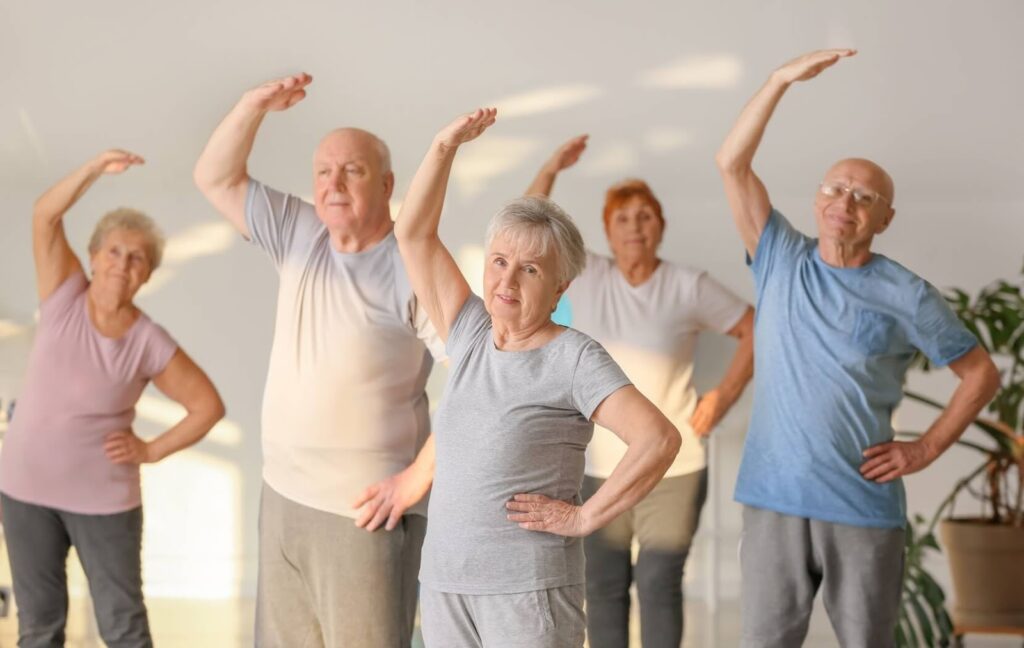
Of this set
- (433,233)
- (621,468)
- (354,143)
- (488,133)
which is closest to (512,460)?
(621,468)

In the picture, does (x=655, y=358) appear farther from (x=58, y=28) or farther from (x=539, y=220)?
(x=58, y=28)

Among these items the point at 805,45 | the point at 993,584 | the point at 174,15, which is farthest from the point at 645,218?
the point at 174,15

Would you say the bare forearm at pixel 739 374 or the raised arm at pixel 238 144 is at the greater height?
the raised arm at pixel 238 144

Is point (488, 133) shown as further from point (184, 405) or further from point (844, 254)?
point (844, 254)

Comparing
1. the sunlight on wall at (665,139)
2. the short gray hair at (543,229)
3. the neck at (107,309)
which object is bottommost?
the short gray hair at (543,229)

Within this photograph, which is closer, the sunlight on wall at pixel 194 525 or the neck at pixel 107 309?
the neck at pixel 107 309

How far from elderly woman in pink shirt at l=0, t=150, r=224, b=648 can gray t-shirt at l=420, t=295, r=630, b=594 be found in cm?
151

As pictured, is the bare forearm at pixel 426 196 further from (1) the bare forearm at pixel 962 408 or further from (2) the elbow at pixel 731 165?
(1) the bare forearm at pixel 962 408

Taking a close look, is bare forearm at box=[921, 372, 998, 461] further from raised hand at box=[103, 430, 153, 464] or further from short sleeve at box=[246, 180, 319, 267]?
raised hand at box=[103, 430, 153, 464]

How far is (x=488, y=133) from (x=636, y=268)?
85 centimetres

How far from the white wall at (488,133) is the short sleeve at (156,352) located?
3.44 feet

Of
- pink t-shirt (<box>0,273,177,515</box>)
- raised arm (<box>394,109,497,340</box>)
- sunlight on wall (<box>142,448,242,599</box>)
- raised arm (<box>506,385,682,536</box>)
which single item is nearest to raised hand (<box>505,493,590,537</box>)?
raised arm (<box>506,385,682,536</box>)

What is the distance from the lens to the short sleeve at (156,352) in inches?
143

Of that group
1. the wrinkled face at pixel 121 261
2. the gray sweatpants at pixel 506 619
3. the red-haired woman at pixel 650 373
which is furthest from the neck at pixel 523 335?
the wrinkled face at pixel 121 261
